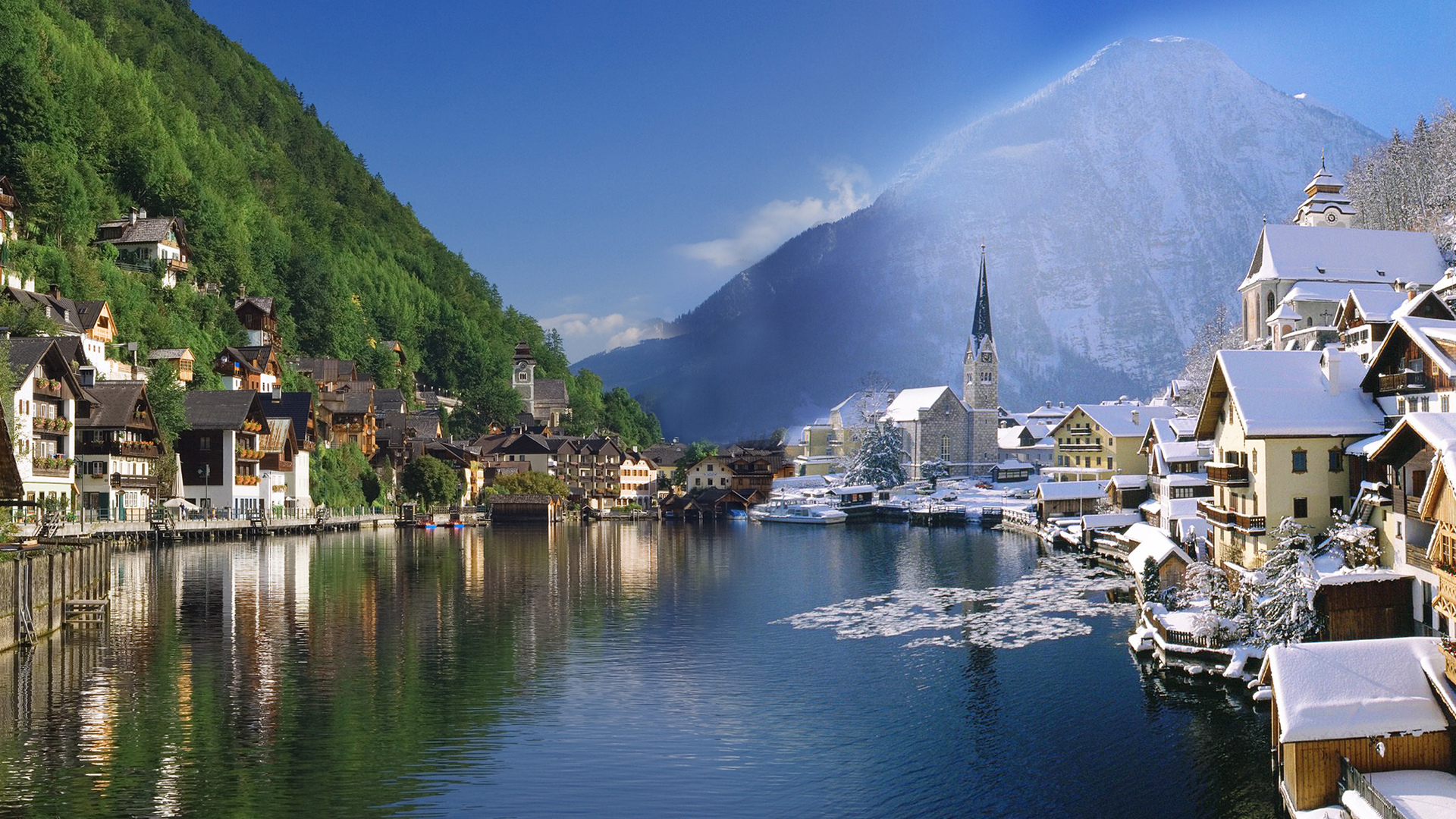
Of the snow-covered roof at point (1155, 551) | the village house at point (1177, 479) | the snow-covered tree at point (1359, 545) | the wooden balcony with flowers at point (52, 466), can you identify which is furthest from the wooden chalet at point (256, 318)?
the snow-covered tree at point (1359, 545)

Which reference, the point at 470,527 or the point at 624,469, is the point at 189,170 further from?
the point at 624,469

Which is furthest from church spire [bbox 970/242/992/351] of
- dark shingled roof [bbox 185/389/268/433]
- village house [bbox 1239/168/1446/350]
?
dark shingled roof [bbox 185/389/268/433]

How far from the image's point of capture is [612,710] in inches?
1207

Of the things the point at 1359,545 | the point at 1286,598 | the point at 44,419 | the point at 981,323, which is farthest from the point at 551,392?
the point at 1286,598

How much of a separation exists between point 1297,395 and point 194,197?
108m

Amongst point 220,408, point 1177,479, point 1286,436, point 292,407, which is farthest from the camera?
point 292,407

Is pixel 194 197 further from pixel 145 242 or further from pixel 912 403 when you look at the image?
pixel 912 403

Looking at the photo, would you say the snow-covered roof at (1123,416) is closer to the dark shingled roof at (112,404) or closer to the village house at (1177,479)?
the village house at (1177,479)

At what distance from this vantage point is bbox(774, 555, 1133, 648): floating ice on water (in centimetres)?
4291

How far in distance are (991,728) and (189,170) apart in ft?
387

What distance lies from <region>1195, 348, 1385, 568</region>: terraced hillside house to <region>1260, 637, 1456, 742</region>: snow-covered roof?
18.4 meters

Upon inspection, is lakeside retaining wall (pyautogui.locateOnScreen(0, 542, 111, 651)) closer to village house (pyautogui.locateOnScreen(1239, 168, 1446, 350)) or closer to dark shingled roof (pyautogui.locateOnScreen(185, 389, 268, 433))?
dark shingled roof (pyautogui.locateOnScreen(185, 389, 268, 433))

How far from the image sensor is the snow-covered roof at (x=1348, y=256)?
81.5 meters

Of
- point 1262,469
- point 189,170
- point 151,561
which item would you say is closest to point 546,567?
point 151,561
